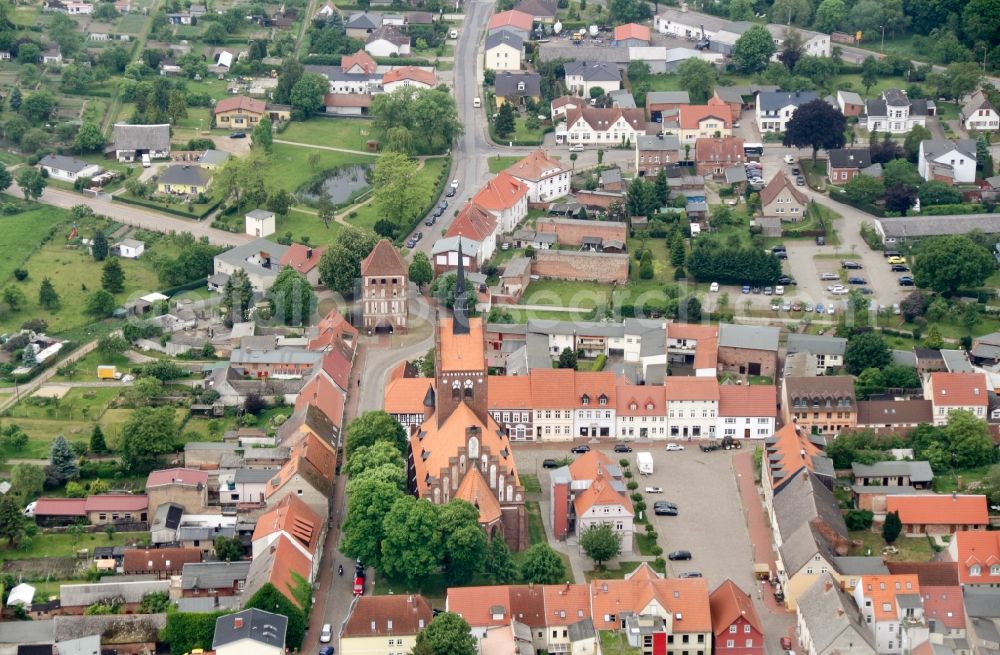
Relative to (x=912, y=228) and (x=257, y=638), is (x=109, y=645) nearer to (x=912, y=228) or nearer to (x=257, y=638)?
(x=257, y=638)

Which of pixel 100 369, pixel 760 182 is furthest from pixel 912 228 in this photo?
pixel 100 369

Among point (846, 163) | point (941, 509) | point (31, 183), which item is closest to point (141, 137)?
point (31, 183)

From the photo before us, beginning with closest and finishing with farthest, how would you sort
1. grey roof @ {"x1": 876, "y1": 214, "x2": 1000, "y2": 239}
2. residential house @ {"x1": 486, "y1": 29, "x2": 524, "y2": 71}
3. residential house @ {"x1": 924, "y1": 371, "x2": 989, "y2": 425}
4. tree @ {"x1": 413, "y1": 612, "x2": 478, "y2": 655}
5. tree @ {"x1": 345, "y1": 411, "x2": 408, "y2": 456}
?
tree @ {"x1": 413, "y1": 612, "x2": 478, "y2": 655} → tree @ {"x1": 345, "y1": 411, "x2": 408, "y2": 456} → residential house @ {"x1": 924, "y1": 371, "x2": 989, "y2": 425} → grey roof @ {"x1": 876, "y1": 214, "x2": 1000, "y2": 239} → residential house @ {"x1": 486, "y1": 29, "x2": 524, "y2": 71}

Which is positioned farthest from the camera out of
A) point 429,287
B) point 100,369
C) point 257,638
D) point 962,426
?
point 429,287

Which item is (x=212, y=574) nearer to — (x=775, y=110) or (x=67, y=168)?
(x=67, y=168)

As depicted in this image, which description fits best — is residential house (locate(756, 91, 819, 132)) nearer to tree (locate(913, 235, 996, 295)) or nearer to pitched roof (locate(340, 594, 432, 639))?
tree (locate(913, 235, 996, 295))

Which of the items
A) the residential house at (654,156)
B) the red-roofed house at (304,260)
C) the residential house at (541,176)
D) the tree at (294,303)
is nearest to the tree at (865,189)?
the residential house at (654,156)

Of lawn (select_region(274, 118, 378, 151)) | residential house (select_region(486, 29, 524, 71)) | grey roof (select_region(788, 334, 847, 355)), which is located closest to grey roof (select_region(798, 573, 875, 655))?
grey roof (select_region(788, 334, 847, 355))

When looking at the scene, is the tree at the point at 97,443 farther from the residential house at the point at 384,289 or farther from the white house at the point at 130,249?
the white house at the point at 130,249
